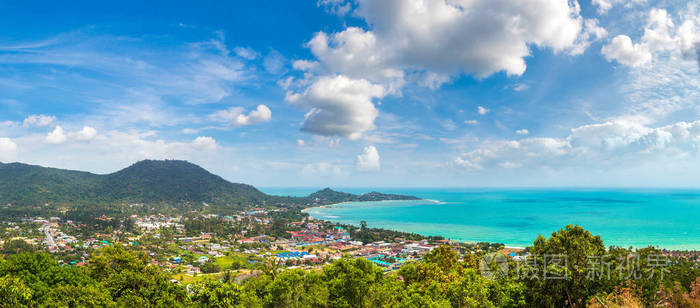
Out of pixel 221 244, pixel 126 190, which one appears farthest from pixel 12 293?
pixel 126 190

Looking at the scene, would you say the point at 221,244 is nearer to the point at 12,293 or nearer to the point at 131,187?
the point at 12,293

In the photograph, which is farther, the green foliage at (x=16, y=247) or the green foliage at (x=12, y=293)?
the green foliage at (x=16, y=247)

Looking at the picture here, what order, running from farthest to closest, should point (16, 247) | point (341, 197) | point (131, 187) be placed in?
point (341, 197)
point (131, 187)
point (16, 247)

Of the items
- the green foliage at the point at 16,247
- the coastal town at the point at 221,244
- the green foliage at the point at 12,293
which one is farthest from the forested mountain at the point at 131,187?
the green foliage at the point at 12,293

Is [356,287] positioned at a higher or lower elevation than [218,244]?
higher

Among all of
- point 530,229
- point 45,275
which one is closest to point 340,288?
point 45,275

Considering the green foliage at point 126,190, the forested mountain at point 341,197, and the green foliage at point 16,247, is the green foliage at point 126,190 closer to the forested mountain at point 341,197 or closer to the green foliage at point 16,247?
the forested mountain at point 341,197

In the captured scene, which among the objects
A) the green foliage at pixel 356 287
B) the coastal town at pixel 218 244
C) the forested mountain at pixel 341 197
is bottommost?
the coastal town at pixel 218 244

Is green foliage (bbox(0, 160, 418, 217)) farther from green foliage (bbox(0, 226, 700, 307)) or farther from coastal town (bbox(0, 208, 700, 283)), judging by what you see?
green foliage (bbox(0, 226, 700, 307))
